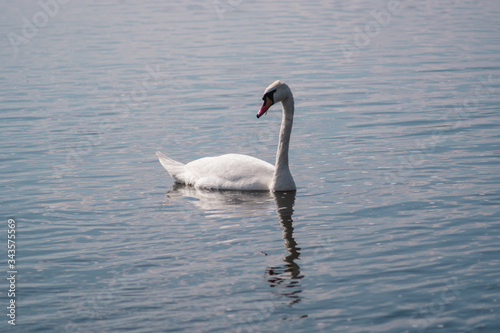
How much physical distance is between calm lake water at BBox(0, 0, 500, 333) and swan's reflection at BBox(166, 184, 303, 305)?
0.11ft

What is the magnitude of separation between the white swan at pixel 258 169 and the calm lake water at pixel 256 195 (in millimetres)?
255

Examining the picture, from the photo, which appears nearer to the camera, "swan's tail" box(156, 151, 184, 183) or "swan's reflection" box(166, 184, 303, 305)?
"swan's reflection" box(166, 184, 303, 305)

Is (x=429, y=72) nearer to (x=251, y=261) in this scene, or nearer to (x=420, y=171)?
(x=420, y=171)

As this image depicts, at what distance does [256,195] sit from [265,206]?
68 centimetres

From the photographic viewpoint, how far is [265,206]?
11961mm

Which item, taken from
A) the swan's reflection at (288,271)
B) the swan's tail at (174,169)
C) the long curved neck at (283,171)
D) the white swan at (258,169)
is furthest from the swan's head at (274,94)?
the swan's reflection at (288,271)

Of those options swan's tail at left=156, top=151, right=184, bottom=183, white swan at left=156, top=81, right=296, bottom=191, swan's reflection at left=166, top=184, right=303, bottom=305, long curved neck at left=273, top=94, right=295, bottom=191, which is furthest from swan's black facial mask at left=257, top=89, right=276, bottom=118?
swan's tail at left=156, top=151, right=184, bottom=183

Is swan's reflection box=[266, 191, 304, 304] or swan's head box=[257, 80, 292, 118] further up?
swan's head box=[257, 80, 292, 118]

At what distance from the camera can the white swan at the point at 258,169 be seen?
12.5 metres

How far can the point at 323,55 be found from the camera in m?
27.8

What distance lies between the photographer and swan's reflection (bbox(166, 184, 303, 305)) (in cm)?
901

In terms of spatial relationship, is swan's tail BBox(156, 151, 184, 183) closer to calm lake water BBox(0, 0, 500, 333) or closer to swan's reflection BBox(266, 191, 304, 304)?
calm lake water BBox(0, 0, 500, 333)

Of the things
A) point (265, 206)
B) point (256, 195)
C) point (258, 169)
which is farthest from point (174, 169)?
point (265, 206)

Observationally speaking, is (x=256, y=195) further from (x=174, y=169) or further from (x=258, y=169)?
(x=174, y=169)
